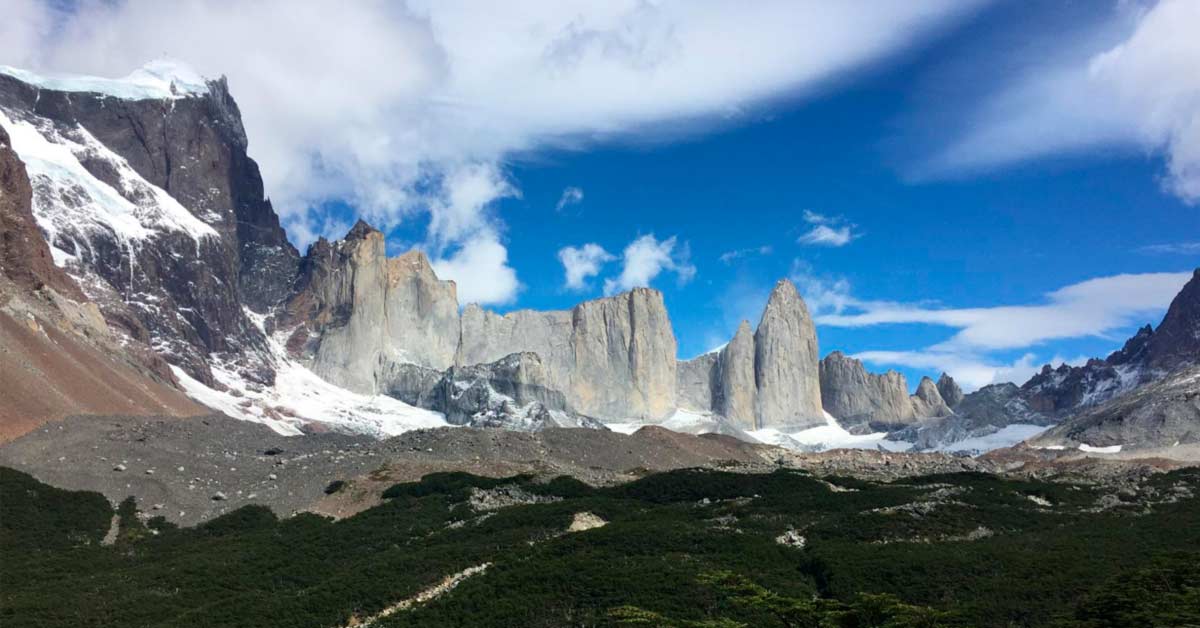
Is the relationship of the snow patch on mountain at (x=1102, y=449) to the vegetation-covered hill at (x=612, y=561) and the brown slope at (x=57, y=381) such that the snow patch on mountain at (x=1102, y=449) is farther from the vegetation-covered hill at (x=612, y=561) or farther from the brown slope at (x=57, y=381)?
the brown slope at (x=57, y=381)

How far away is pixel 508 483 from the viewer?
56.7m

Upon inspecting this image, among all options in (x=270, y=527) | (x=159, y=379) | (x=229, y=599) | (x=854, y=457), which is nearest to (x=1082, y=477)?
(x=854, y=457)

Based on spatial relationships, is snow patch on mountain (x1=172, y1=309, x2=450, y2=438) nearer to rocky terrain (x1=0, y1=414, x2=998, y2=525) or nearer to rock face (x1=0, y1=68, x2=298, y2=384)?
rock face (x1=0, y1=68, x2=298, y2=384)

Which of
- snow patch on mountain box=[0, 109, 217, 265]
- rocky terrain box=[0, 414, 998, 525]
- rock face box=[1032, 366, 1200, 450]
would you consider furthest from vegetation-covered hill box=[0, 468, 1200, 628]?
snow patch on mountain box=[0, 109, 217, 265]

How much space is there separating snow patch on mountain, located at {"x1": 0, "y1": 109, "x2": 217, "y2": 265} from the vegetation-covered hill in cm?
12430

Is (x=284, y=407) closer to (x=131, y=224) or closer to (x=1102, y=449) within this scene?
(x=131, y=224)

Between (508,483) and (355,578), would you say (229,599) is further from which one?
(508,483)

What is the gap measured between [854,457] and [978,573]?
58.8 metres

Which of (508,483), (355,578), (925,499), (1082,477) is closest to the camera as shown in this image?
(355,578)

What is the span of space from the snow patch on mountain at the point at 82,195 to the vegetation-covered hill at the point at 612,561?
12430cm

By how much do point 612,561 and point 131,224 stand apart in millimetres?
164496

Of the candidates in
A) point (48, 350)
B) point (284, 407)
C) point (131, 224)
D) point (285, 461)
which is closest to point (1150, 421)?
point (285, 461)

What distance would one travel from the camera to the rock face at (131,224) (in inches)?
6314

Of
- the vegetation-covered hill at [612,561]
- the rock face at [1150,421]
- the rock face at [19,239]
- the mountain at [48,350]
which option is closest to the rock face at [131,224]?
the mountain at [48,350]
